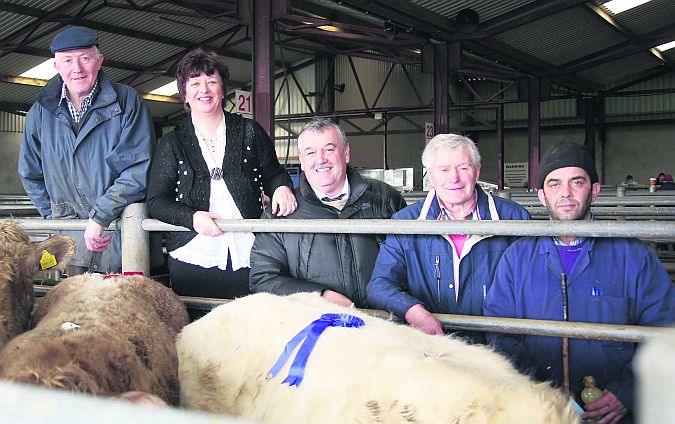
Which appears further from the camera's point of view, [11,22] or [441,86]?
[11,22]

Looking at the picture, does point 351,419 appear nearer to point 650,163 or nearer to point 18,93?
point 18,93

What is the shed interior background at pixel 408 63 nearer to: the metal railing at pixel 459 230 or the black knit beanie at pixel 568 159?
the metal railing at pixel 459 230

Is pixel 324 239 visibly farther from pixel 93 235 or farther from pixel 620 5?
pixel 620 5

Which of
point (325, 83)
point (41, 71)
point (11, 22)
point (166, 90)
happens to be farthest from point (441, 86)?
point (166, 90)

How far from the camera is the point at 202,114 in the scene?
10.3ft

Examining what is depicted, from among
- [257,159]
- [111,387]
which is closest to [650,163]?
[257,159]

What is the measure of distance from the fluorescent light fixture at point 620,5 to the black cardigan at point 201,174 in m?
12.9

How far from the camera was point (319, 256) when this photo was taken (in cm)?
290

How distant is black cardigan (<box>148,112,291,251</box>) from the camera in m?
3.07

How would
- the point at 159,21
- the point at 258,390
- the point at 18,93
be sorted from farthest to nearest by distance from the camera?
the point at 18,93 → the point at 159,21 → the point at 258,390

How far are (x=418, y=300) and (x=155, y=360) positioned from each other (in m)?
1.06

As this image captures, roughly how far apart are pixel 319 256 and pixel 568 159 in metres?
1.11

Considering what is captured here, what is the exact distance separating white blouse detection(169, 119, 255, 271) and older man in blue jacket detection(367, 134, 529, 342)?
70 cm

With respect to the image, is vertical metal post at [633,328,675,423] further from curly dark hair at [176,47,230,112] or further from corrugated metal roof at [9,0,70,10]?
corrugated metal roof at [9,0,70,10]
